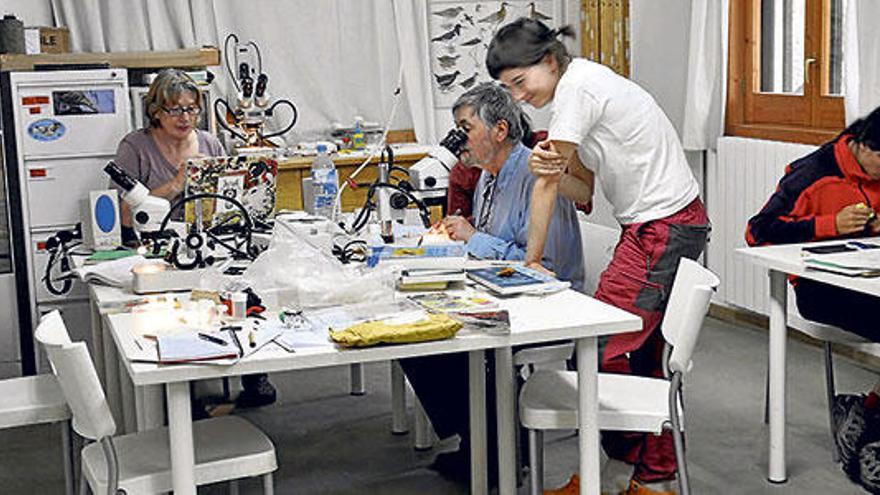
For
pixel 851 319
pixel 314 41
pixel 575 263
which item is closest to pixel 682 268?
pixel 575 263

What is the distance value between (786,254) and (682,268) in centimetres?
64

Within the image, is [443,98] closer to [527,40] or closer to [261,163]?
[261,163]

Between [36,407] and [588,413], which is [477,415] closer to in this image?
[588,413]

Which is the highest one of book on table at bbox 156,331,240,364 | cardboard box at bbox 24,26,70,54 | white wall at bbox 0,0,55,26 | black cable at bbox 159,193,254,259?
white wall at bbox 0,0,55,26

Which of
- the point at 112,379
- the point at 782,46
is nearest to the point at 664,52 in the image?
the point at 782,46

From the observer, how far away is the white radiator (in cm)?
527

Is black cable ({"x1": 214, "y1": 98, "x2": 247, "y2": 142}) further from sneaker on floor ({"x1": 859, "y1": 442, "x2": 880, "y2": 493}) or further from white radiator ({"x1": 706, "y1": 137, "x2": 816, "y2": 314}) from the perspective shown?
sneaker on floor ({"x1": 859, "y1": 442, "x2": 880, "y2": 493})

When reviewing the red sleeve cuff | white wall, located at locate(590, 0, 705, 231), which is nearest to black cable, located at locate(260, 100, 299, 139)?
white wall, located at locate(590, 0, 705, 231)

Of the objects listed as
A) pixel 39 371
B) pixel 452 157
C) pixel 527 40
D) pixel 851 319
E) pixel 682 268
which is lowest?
pixel 39 371

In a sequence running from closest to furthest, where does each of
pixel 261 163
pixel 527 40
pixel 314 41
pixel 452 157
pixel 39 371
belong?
pixel 527 40 < pixel 261 163 < pixel 452 157 < pixel 39 371 < pixel 314 41

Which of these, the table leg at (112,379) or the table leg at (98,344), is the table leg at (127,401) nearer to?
the table leg at (112,379)

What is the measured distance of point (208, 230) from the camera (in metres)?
3.88

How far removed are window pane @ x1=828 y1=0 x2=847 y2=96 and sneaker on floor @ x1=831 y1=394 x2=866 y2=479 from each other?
1.83 m

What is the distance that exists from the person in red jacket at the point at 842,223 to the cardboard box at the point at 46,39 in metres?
3.24
